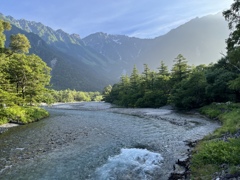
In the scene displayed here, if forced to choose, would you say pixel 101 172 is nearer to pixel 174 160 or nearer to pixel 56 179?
pixel 56 179

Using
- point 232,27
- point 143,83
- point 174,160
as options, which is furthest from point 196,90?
point 174,160

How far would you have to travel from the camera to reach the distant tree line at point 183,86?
4447 centimetres

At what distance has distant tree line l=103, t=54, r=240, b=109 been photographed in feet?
146

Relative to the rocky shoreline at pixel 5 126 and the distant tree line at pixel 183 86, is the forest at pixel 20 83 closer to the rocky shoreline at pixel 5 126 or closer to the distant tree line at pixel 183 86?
the rocky shoreline at pixel 5 126

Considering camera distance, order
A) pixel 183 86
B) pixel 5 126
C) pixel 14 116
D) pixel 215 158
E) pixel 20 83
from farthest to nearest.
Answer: pixel 183 86
pixel 20 83
pixel 14 116
pixel 5 126
pixel 215 158

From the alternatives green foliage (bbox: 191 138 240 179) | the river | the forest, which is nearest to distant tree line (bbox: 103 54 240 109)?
the river

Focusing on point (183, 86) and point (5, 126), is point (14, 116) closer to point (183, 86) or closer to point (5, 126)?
point (5, 126)

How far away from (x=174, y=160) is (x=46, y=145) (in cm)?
1208

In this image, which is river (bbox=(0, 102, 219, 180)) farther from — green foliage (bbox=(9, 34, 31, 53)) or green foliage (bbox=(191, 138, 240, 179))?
green foliage (bbox=(9, 34, 31, 53))

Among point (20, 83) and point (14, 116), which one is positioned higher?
point (20, 83)

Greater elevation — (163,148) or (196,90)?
(196,90)

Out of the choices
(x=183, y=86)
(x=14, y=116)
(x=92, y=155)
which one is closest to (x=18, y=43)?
(x=14, y=116)

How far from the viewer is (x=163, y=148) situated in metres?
18.5

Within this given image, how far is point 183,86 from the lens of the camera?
53.5 meters
